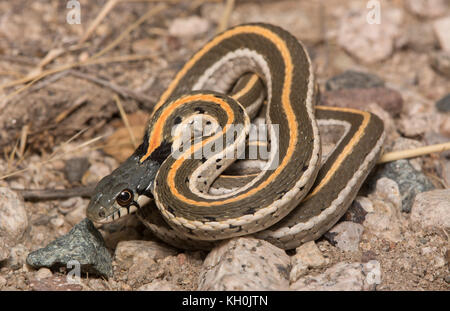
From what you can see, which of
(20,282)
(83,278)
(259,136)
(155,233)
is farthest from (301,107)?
(20,282)

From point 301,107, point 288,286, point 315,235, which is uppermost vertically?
point 301,107

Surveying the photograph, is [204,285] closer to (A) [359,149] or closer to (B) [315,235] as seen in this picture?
(B) [315,235]

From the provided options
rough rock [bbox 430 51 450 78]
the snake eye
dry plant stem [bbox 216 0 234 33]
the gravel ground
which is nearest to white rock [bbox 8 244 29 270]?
the gravel ground

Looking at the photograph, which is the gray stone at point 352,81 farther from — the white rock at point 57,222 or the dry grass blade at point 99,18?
the white rock at point 57,222

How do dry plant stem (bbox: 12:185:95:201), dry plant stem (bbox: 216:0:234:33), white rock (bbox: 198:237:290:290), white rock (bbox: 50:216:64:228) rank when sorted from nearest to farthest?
white rock (bbox: 198:237:290:290)
white rock (bbox: 50:216:64:228)
dry plant stem (bbox: 12:185:95:201)
dry plant stem (bbox: 216:0:234:33)

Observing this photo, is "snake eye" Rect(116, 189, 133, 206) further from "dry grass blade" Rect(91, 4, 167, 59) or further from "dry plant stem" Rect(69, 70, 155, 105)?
"dry grass blade" Rect(91, 4, 167, 59)

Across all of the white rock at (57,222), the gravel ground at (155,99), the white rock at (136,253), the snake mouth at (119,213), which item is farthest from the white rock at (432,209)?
the white rock at (57,222)
